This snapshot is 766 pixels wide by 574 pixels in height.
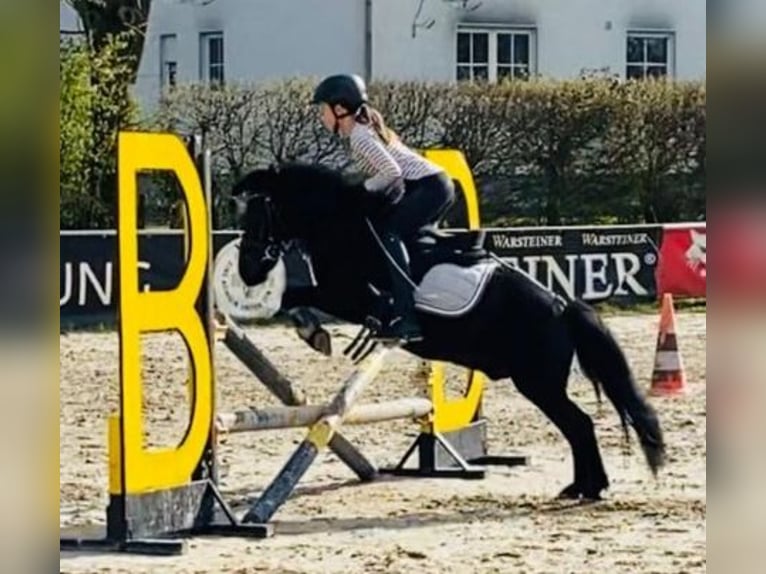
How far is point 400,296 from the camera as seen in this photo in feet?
25.4

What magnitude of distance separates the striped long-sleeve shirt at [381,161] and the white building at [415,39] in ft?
57.7

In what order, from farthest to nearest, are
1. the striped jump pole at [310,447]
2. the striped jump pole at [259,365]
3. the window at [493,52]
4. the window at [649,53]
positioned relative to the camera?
the window at [649,53] → the window at [493,52] → the striped jump pole at [259,365] → the striped jump pole at [310,447]

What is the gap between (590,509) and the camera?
25.0 ft

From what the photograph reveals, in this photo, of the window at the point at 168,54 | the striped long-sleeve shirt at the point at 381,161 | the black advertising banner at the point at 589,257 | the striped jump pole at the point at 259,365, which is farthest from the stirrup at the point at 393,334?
the window at the point at 168,54

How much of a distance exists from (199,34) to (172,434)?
1812 centimetres

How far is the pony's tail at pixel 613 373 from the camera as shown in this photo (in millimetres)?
7496

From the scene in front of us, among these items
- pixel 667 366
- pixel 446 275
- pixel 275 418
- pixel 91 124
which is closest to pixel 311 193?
pixel 446 275

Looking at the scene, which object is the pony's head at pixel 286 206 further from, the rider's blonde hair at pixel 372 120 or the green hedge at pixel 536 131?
the green hedge at pixel 536 131

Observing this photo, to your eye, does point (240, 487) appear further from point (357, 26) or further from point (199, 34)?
point (199, 34)

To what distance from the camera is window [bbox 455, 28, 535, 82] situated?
88.2ft

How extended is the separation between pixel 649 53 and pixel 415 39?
418 centimetres

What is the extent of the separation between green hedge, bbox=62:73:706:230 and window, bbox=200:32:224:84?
562 centimetres

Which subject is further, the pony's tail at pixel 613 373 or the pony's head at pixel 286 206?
the pony's head at pixel 286 206

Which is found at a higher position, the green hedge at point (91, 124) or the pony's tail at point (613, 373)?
the green hedge at point (91, 124)
